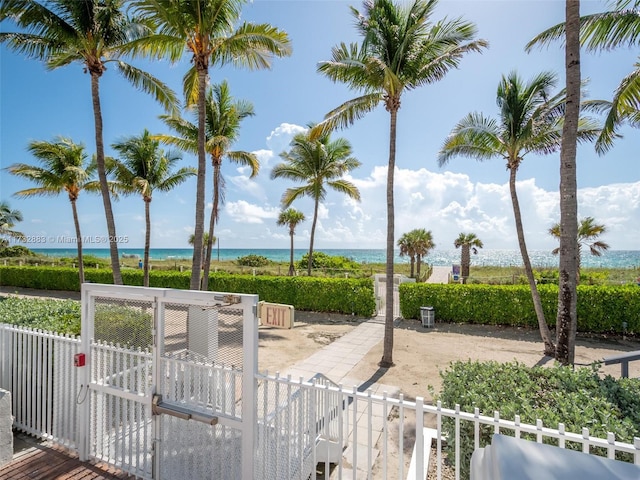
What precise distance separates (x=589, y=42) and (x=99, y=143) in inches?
472

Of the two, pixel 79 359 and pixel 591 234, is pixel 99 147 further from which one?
pixel 591 234

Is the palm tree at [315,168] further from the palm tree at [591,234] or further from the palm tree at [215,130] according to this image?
the palm tree at [591,234]

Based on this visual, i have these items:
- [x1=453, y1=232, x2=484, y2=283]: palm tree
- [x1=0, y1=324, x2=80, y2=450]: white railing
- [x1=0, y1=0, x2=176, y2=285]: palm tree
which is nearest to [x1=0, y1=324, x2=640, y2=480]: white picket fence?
[x1=0, y1=324, x2=80, y2=450]: white railing


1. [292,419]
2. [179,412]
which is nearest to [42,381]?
[179,412]

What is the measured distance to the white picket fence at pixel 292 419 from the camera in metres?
2.83

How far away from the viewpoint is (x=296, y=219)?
116 feet

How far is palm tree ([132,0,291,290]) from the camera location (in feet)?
23.2

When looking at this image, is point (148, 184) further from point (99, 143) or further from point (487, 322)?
point (487, 322)

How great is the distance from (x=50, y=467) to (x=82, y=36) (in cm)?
919

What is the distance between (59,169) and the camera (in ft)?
51.8

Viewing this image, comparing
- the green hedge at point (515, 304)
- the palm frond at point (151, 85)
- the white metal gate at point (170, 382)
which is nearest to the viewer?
the white metal gate at point (170, 382)

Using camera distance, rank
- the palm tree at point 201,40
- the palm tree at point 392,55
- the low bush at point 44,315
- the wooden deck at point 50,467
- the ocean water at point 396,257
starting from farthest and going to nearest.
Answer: the ocean water at point 396,257 → the palm tree at point 392,55 → the palm tree at point 201,40 → the low bush at point 44,315 → the wooden deck at point 50,467

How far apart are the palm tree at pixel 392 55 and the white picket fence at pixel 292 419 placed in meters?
3.98

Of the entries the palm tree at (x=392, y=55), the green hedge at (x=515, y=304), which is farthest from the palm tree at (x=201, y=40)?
the green hedge at (x=515, y=304)
